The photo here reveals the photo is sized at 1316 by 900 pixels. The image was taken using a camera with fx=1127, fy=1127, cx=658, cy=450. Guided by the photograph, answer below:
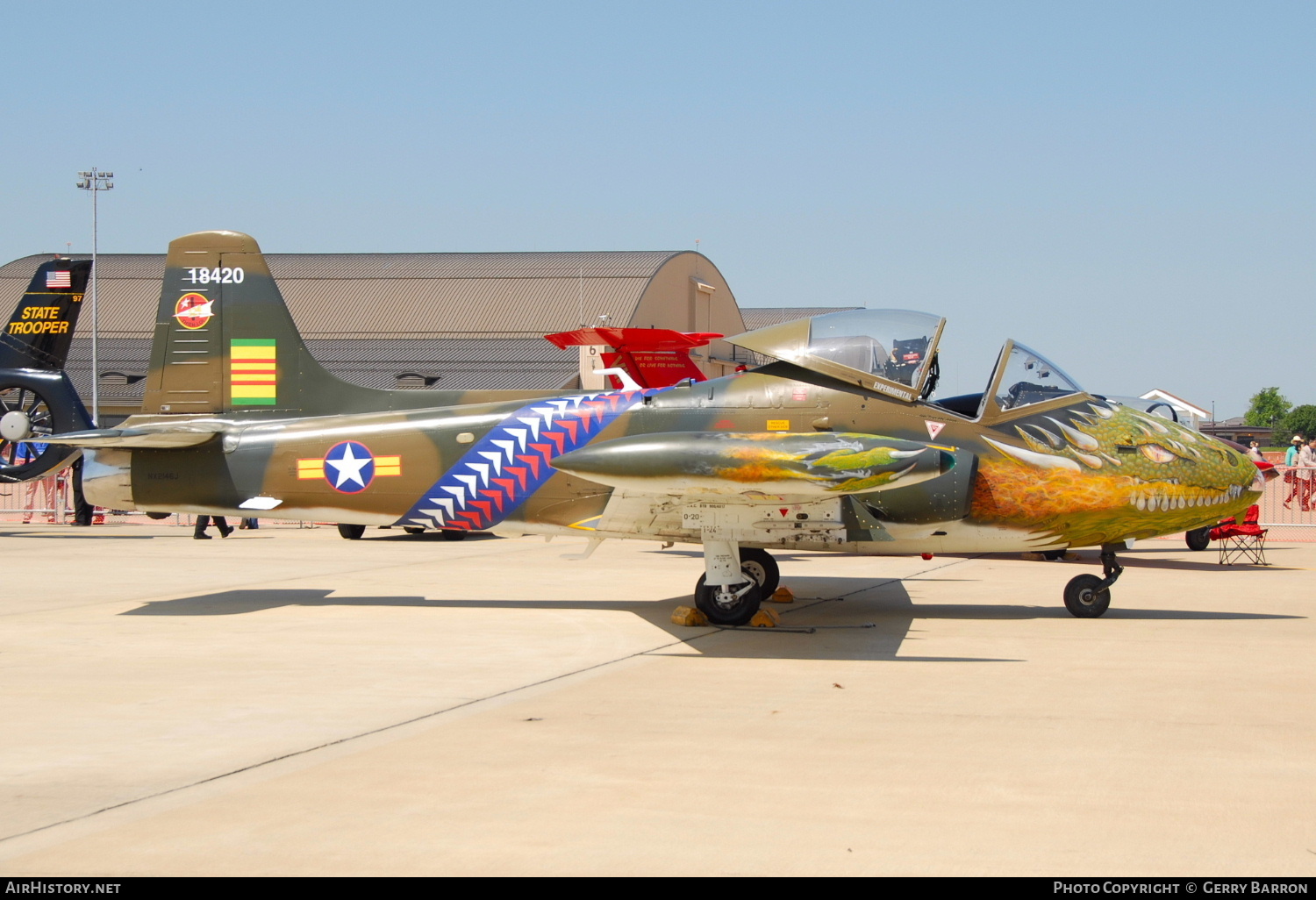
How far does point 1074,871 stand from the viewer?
4.04 metres

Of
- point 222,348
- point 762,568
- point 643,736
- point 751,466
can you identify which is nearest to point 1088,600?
point 762,568

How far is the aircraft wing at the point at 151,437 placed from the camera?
1049 centimetres

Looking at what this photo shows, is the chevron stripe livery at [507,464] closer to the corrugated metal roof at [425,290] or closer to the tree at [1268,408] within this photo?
the corrugated metal roof at [425,290]

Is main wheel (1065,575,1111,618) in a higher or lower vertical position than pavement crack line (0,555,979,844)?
Answer: lower

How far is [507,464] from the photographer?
35.3 feet

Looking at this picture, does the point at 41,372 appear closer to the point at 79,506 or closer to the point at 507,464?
the point at 79,506

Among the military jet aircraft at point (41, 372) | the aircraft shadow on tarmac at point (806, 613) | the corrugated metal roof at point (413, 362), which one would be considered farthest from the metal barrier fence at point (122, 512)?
the corrugated metal roof at point (413, 362)

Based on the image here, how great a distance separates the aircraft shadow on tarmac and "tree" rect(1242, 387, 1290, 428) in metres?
146

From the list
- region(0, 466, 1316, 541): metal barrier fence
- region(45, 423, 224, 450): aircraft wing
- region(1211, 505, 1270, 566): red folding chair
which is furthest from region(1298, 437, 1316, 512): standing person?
region(45, 423, 224, 450): aircraft wing

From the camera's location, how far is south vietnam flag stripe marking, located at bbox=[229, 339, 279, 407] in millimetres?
11562

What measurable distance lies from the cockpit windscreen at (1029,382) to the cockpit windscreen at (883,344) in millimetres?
895

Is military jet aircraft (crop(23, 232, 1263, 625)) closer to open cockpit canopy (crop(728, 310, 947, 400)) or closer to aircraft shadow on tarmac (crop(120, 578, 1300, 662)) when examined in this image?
open cockpit canopy (crop(728, 310, 947, 400))
